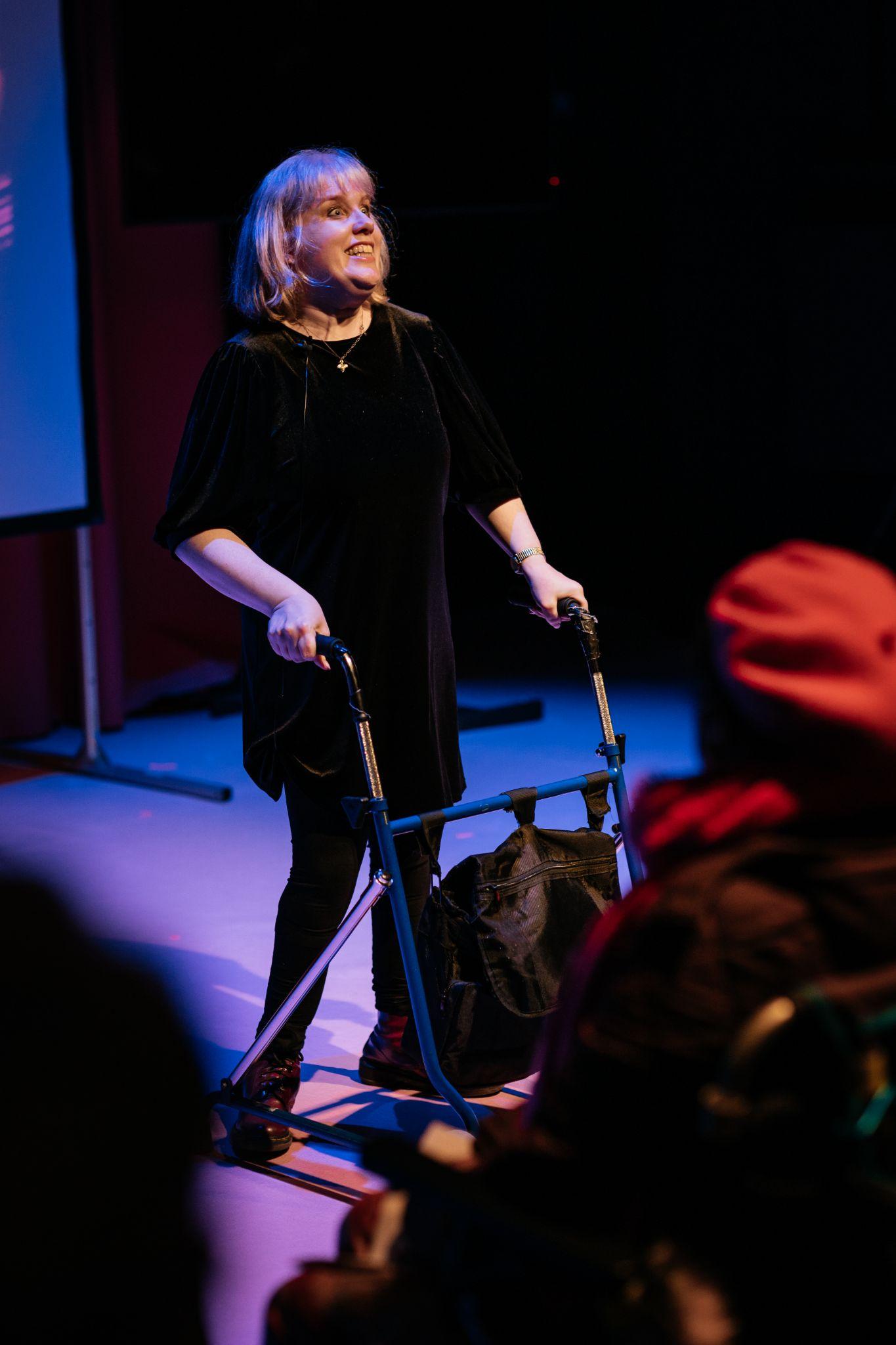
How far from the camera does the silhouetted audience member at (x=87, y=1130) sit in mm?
805

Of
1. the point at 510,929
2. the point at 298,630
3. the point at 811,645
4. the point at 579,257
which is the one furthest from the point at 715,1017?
the point at 579,257

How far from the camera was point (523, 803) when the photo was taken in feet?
8.14

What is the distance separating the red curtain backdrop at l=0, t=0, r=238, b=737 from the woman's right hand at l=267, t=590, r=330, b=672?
10.2ft

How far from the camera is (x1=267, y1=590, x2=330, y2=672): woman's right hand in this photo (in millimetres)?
2309

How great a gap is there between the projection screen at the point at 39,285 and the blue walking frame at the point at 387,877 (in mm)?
2403

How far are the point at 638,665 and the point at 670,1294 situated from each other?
5314 millimetres

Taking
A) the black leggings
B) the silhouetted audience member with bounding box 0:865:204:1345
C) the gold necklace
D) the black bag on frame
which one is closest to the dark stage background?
the gold necklace

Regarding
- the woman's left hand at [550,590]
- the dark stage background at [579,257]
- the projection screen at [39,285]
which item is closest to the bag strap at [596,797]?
the woman's left hand at [550,590]

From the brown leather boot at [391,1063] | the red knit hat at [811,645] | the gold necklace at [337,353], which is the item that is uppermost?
the gold necklace at [337,353]

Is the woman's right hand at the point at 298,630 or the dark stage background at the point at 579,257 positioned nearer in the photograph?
the woman's right hand at the point at 298,630

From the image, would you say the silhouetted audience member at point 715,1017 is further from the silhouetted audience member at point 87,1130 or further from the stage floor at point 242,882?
the silhouetted audience member at point 87,1130

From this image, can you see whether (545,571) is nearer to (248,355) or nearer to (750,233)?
(248,355)

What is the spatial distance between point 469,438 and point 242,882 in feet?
5.24

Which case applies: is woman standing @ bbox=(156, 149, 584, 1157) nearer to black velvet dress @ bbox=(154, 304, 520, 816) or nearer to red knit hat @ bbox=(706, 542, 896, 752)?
black velvet dress @ bbox=(154, 304, 520, 816)
